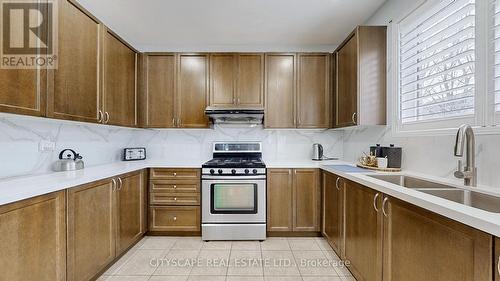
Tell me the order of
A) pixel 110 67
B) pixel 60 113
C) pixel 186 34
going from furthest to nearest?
pixel 186 34
pixel 110 67
pixel 60 113

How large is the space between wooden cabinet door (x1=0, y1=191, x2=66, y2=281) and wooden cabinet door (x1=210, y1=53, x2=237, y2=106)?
2117mm

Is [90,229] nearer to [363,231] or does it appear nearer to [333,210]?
[363,231]

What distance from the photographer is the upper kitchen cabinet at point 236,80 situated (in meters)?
3.37

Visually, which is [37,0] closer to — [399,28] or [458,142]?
[458,142]

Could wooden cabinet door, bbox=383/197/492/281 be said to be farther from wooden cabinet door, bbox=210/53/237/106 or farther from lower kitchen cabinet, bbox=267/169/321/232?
wooden cabinet door, bbox=210/53/237/106

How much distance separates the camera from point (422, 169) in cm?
201

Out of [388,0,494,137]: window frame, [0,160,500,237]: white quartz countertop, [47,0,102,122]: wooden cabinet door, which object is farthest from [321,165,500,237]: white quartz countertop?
[47,0,102,122]: wooden cabinet door

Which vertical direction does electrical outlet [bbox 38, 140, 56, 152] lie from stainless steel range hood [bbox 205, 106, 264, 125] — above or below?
below

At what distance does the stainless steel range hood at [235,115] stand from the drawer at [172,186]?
907 mm

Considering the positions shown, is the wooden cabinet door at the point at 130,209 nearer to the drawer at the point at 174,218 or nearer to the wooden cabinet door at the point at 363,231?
the drawer at the point at 174,218

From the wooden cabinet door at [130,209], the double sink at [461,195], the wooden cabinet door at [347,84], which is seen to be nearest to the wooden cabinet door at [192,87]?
the wooden cabinet door at [130,209]

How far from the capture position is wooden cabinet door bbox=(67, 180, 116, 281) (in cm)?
175

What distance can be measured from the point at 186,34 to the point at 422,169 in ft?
9.79

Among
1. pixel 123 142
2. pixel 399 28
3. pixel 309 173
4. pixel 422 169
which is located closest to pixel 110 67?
pixel 123 142
